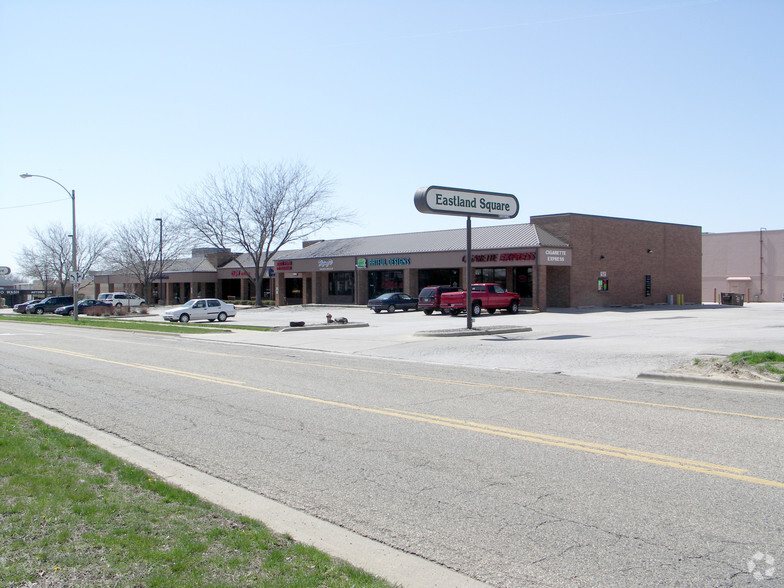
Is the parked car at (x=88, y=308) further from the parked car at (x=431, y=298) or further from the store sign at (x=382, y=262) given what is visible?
the parked car at (x=431, y=298)

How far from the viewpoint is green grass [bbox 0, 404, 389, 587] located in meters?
3.93

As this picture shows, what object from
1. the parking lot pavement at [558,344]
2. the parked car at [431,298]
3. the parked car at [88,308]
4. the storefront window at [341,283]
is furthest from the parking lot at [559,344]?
the parked car at [88,308]

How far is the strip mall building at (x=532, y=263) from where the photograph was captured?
42875 millimetres

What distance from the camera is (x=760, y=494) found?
550 centimetres

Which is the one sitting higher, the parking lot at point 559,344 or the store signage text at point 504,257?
the store signage text at point 504,257

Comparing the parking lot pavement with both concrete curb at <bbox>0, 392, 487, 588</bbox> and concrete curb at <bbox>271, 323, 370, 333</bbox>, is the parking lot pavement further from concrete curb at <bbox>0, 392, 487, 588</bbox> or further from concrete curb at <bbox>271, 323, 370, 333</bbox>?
concrete curb at <bbox>0, 392, 487, 588</bbox>

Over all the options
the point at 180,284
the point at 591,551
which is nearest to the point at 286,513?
the point at 591,551

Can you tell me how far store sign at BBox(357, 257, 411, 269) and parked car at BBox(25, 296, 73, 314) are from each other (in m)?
26.3

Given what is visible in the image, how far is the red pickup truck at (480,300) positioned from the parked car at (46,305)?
122ft

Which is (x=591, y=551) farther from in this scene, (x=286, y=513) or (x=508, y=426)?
(x=508, y=426)

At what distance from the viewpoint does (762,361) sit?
507 inches

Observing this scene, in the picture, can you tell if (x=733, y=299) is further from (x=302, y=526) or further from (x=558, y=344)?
(x=302, y=526)

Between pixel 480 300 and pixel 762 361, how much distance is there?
81.1 feet

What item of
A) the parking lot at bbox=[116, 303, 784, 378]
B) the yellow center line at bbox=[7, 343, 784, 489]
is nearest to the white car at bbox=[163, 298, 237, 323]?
the parking lot at bbox=[116, 303, 784, 378]
